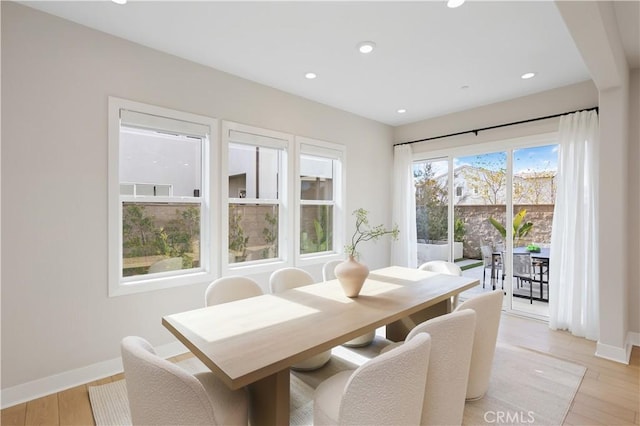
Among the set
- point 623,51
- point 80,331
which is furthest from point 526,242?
point 80,331

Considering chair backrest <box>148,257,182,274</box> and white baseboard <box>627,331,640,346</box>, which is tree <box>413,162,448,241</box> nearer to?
white baseboard <box>627,331,640,346</box>

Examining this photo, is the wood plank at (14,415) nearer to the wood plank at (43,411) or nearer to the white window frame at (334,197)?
the wood plank at (43,411)

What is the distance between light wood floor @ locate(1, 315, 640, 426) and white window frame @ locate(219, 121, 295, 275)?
41.8 inches

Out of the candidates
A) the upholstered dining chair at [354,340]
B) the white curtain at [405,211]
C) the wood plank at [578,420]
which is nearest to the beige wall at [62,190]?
the upholstered dining chair at [354,340]

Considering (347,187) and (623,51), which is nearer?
(623,51)

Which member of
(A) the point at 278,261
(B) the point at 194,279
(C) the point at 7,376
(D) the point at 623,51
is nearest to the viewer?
(C) the point at 7,376

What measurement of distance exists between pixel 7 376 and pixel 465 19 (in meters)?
4.09

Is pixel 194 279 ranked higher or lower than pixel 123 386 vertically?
higher

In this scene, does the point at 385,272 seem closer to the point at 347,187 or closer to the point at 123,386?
the point at 347,187

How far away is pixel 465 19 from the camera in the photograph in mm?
2326

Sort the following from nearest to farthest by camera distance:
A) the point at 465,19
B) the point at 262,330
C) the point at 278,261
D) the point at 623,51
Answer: the point at 262,330
the point at 465,19
the point at 623,51
the point at 278,261

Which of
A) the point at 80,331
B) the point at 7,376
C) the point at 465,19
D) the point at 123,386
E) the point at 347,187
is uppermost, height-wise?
the point at 465,19

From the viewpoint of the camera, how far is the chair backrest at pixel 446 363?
149 cm

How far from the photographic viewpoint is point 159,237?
2.96m
